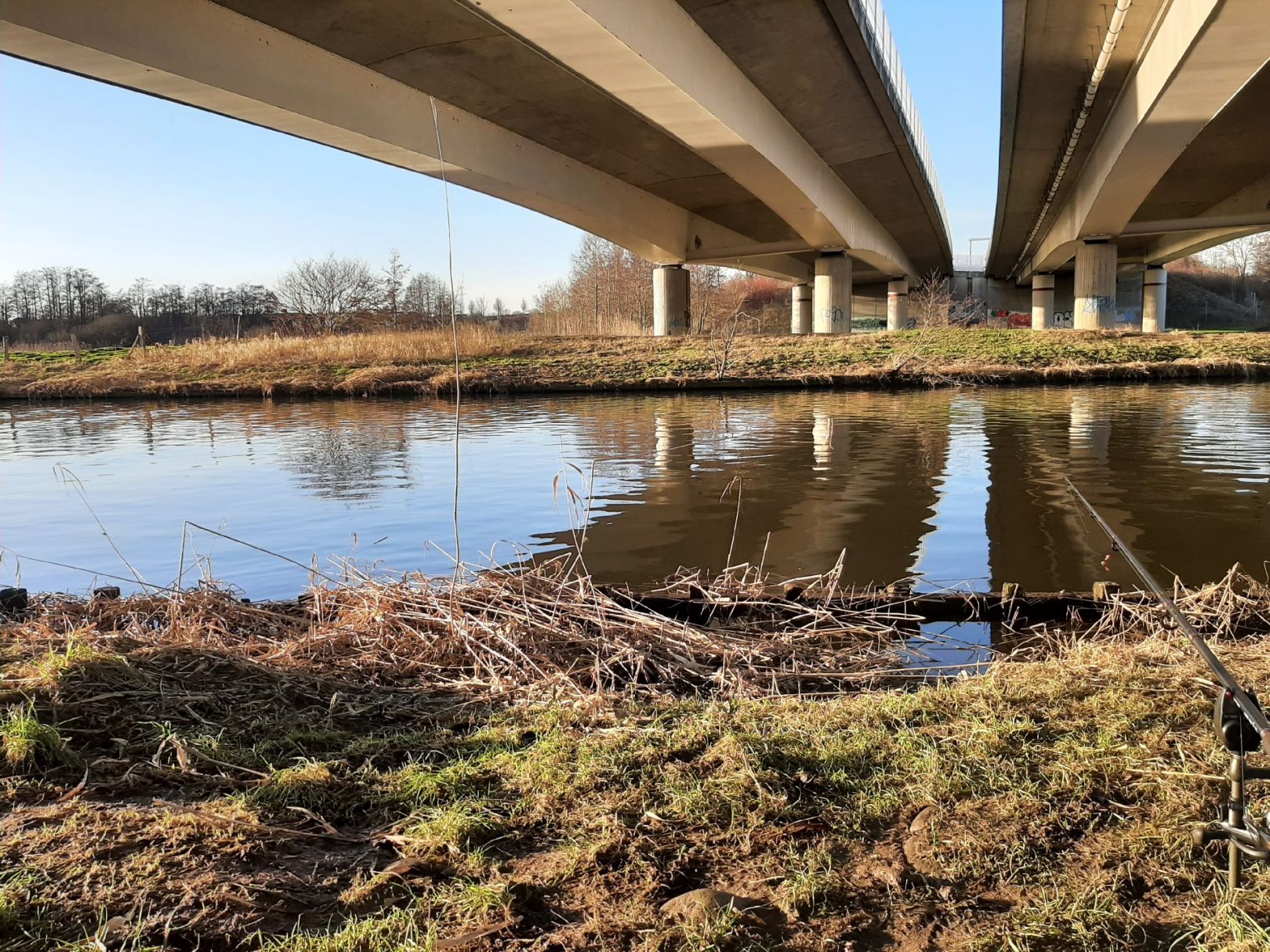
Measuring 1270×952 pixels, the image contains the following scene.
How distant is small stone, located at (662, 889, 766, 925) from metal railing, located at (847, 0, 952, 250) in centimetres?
1562

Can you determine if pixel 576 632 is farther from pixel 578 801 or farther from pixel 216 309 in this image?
pixel 216 309

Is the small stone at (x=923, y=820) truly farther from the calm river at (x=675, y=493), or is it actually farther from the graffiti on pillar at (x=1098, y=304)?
the graffiti on pillar at (x=1098, y=304)

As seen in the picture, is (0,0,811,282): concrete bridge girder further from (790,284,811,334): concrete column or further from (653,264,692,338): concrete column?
(790,284,811,334): concrete column

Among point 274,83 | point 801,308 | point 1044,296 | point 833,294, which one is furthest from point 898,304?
point 274,83

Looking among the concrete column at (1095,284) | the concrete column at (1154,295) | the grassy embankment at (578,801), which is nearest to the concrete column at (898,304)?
the concrete column at (1154,295)

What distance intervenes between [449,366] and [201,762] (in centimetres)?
2620

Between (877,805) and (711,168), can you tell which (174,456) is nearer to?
(877,805)

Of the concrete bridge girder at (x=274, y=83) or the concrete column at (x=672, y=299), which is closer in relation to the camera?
the concrete bridge girder at (x=274, y=83)

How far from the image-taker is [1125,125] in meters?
19.6

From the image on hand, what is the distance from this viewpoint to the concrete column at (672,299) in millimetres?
38719

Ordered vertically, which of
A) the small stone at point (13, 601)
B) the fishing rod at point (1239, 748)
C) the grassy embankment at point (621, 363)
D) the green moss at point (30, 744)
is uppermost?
the grassy embankment at point (621, 363)

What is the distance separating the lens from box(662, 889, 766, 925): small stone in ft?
7.38

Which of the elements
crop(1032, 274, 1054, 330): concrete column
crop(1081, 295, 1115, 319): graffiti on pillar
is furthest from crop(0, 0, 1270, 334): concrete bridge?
crop(1032, 274, 1054, 330): concrete column

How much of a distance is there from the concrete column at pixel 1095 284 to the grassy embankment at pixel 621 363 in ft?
16.2
